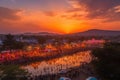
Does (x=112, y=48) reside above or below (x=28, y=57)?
above

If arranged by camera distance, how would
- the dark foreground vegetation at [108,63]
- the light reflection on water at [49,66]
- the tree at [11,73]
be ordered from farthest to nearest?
the light reflection on water at [49,66]
the dark foreground vegetation at [108,63]
the tree at [11,73]

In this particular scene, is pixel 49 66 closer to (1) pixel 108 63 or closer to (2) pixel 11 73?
(1) pixel 108 63

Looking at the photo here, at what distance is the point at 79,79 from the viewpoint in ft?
161

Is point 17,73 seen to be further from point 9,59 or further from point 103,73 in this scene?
point 9,59

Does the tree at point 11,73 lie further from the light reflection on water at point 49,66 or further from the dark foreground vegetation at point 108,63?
the light reflection on water at point 49,66

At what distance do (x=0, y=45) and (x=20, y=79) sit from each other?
81.7 meters

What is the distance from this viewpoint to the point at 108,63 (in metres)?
35.3

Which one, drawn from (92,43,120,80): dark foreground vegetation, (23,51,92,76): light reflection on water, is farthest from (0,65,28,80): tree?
(23,51,92,76): light reflection on water

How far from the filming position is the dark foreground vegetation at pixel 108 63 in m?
34.2

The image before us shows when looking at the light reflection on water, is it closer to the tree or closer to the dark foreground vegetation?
the tree

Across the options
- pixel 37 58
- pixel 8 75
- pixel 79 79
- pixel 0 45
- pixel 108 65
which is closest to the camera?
pixel 8 75

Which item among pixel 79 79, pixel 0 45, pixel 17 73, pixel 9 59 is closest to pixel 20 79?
pixel 17 73

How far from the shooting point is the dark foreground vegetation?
34231 mm

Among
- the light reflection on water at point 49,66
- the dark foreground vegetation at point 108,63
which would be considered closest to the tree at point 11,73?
the dark foreground vegetation at point 108,63
